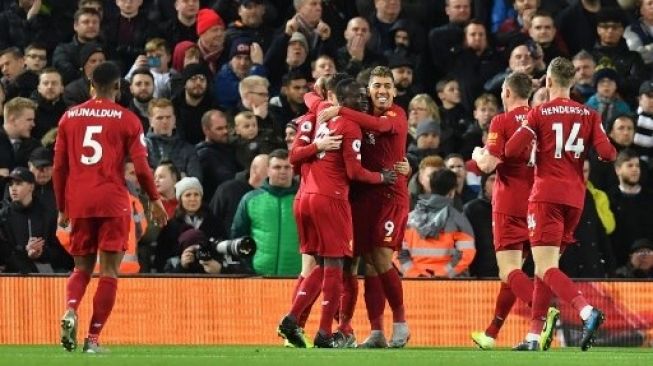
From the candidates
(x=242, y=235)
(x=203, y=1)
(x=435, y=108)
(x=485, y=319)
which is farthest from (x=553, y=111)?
(x=203, y=1)

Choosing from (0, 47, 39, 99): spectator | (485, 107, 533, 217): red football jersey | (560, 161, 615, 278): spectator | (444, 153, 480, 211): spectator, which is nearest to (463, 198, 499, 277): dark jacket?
(444, 153, 480, 211): spectator

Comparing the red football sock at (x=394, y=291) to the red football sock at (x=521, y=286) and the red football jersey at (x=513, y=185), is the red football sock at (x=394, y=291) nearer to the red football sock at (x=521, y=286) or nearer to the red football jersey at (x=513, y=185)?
the red football sock at (x=521, y=286)

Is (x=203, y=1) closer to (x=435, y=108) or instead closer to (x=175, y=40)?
(x=175, y=40)

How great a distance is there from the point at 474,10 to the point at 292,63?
9.31 ft

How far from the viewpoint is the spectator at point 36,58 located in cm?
2227

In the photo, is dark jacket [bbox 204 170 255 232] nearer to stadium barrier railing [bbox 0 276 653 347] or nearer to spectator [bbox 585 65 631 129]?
stadium barrier railing [bbox 0 276 653 347]

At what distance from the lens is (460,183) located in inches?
809

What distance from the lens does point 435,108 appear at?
21.7m

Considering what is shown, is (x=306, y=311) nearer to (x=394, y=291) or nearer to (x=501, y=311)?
(x=394, y=291)

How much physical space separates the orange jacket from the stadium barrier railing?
503mm

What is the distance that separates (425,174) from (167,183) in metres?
2.67

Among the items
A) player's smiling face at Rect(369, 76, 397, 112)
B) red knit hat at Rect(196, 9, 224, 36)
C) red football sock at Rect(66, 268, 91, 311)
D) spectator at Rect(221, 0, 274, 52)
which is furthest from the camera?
spectator at Rect(221, 0, 274, 52)

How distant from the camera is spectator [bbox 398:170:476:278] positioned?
745 inches

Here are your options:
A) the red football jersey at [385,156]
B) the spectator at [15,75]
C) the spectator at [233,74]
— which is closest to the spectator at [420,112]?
the spectator at [233,74]
